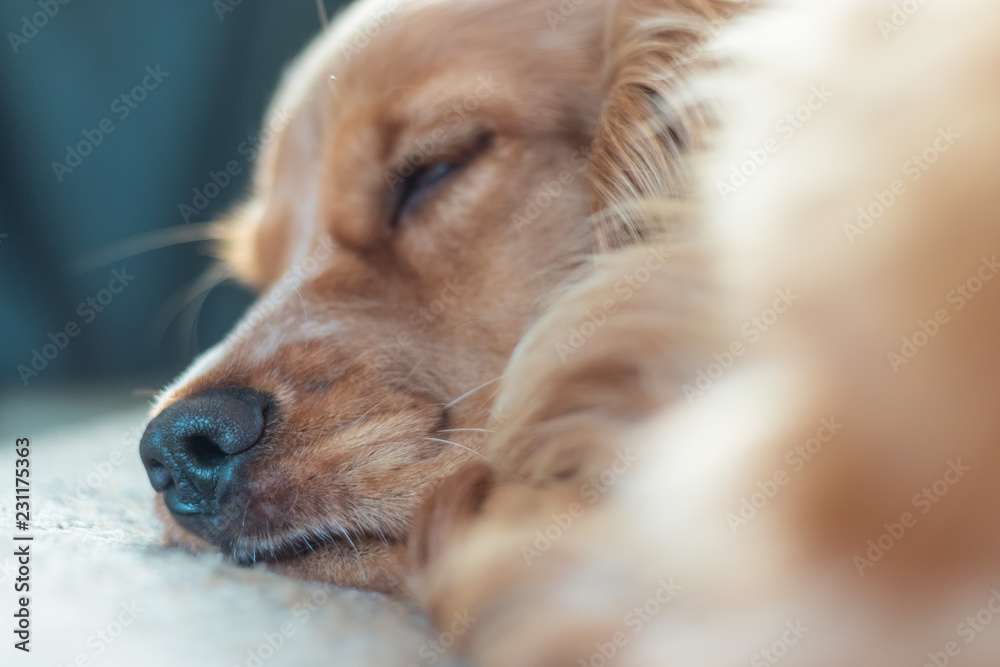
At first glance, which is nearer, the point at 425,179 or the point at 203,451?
the point at 203,451

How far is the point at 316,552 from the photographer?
0.79 m

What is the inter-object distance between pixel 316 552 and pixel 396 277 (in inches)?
13.7

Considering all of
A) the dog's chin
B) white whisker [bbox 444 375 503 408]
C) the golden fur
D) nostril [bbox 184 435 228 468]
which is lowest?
the dog's chin

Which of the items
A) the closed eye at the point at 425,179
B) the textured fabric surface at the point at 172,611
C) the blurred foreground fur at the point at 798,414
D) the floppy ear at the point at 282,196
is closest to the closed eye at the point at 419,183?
the closed eye at the point at 425,179

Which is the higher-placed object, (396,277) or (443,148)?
(443,148)

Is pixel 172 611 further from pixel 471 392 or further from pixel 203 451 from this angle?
pixel 471 392

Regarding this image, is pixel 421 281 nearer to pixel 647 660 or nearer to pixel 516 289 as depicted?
pixel 516 289

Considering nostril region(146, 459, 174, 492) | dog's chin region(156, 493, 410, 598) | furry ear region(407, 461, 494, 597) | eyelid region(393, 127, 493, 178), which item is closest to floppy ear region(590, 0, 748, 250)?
eyelid region(393, 127, 493, 178)

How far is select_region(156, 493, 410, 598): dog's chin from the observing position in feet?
2.54

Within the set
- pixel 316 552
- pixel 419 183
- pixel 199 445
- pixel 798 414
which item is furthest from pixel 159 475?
pixel 798 414

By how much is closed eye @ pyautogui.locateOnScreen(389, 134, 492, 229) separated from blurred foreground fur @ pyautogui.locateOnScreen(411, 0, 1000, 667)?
0.31 metres

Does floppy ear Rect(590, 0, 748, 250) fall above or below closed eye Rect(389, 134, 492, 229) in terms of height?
above

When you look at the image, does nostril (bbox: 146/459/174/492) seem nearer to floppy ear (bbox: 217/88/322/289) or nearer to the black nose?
the black nose

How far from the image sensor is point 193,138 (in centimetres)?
216
